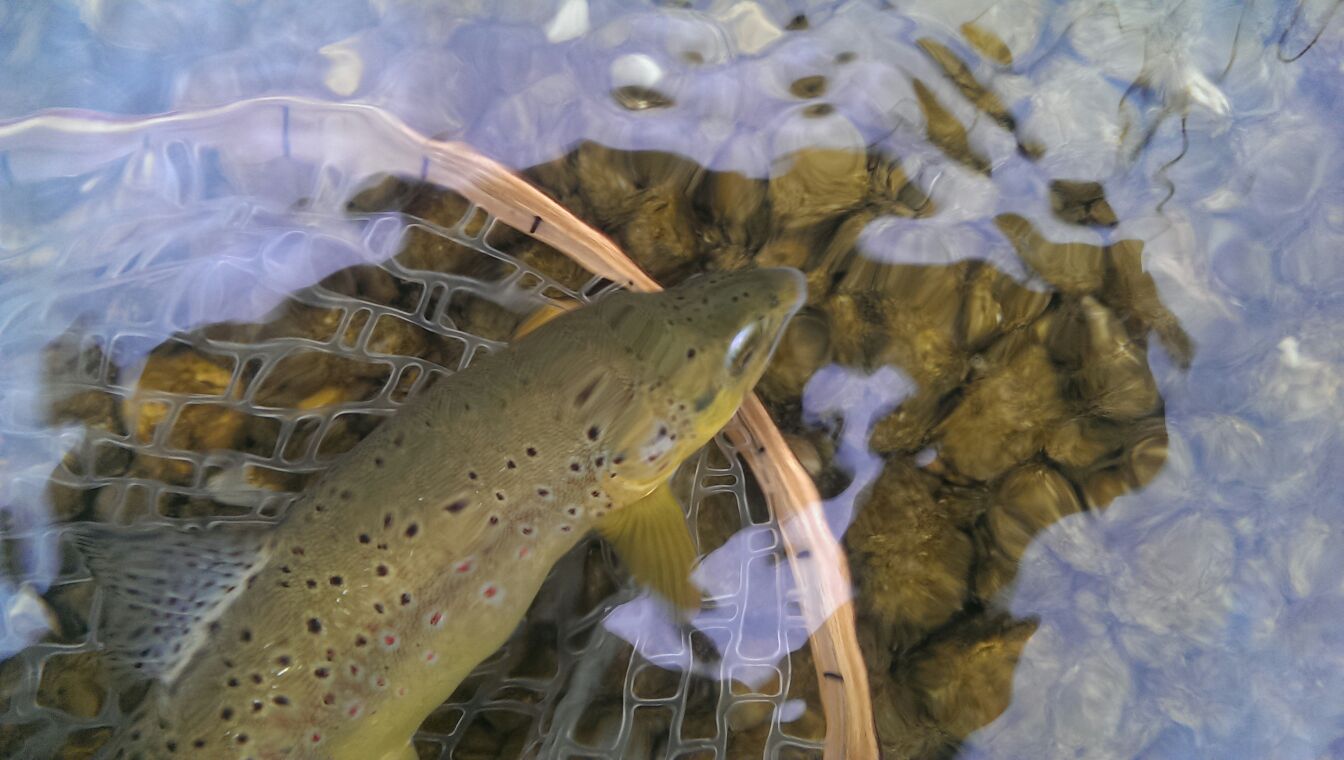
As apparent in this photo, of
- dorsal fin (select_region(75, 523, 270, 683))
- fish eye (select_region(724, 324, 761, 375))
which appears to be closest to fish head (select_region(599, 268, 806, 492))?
fish eye (select_region(724, 324, 761, 375))

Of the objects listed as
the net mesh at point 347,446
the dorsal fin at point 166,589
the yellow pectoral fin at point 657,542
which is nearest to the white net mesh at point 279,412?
the net mesh at point 347,446

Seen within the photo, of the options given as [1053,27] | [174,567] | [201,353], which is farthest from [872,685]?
[201,353]

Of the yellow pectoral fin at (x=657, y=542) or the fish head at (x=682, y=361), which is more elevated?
the fish head at (x=682, y=361)

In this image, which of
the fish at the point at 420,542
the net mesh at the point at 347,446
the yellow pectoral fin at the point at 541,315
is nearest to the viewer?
the fish at the point at 420,542

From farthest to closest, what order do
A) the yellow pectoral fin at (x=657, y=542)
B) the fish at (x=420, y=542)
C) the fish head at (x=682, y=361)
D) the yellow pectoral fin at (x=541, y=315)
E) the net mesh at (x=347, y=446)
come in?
the yellow pectoral fin at (x=541, y=315), the net mesh at (x=347, y=446), the yellow pectoral fin at (x=657, y=542), the fish head at (x=682, y=361), the fish at (x=420, y=542)

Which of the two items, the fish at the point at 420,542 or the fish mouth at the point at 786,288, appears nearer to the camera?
the fish at the point at 420,542

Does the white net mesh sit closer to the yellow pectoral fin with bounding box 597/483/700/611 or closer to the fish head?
the yellow pectoral fin with bounding box 597/483/700/611

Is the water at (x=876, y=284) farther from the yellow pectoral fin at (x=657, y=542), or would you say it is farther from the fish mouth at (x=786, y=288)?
the fish mouth at (x=786, y=288)
